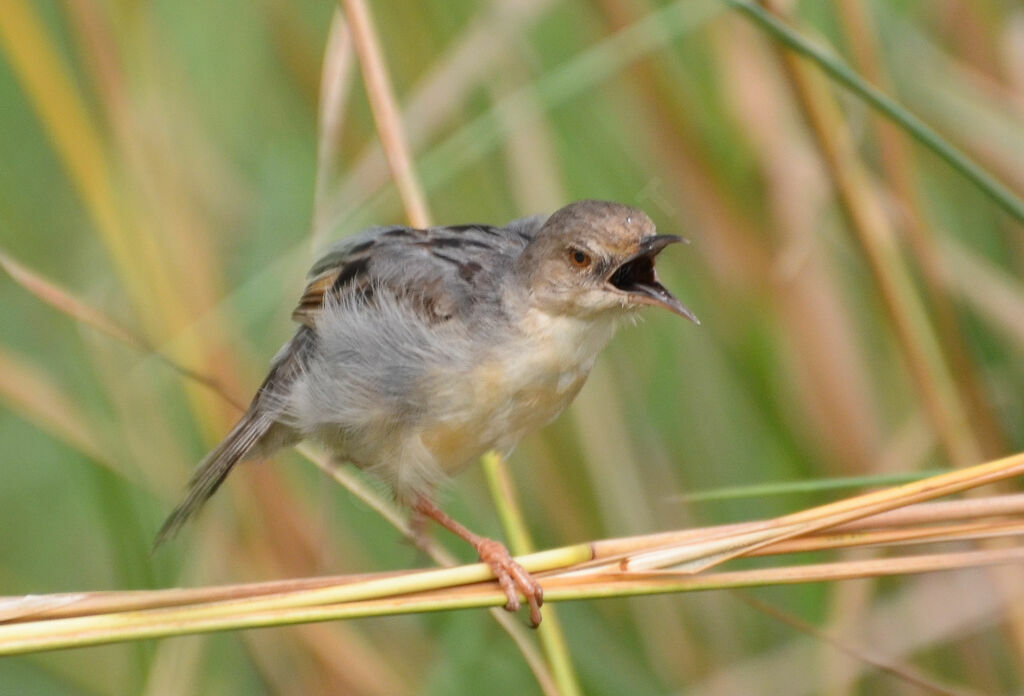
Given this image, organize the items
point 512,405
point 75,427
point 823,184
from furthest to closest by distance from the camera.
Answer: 1. point 823,184
2. point 75,427
3. point 512,405

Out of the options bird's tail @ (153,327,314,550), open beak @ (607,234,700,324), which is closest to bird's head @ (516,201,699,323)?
open beak @ (607,234,700,324)

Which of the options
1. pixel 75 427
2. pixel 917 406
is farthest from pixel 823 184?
pixel 75 427

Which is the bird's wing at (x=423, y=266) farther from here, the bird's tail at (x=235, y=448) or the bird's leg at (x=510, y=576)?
the bird's leg at (x=510, y=576)

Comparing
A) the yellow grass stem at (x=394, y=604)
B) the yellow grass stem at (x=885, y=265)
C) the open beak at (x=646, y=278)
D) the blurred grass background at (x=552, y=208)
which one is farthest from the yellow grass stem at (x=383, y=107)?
the yellow grass stem at (x=394, y=604)

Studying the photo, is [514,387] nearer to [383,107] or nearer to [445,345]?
[445,345]

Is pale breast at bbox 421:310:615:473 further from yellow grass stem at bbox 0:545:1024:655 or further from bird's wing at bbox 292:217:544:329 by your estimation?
yellow grass stem at bbox 0:545:1024:655

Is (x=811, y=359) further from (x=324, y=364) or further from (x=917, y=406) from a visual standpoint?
(x=324, y=364)
